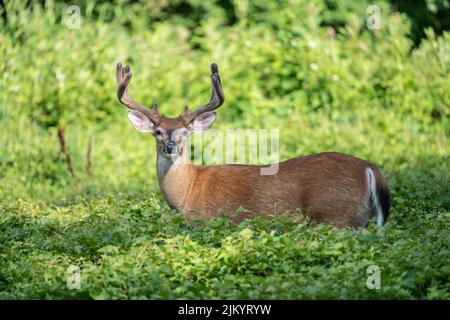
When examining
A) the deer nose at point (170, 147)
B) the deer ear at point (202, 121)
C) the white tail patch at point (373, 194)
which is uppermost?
the deer ear at point (202, 121)

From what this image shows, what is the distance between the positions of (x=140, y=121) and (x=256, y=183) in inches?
46.1

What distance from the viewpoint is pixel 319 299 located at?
4.93 metres

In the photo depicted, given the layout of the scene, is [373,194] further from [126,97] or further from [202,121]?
[126,97]

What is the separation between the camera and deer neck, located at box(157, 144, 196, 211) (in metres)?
7.24

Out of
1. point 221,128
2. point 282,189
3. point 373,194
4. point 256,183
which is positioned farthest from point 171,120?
point 221,128

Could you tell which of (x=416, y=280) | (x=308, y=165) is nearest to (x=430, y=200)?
(x=308, y=165)

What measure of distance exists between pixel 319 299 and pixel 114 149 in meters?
6.46

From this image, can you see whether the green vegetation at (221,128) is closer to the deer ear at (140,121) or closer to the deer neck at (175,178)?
the deer neck at (175,178)

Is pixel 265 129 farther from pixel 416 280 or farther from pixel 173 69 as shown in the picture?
pixel 416 280

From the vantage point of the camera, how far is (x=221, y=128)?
37.4 feet

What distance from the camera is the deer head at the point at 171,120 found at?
733 centimetres

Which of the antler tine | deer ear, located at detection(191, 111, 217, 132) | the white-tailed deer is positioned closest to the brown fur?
the white-tailed deer

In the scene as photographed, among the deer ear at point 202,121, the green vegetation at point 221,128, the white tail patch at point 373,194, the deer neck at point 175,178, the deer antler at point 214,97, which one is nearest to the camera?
the green vegetation at point 221,128

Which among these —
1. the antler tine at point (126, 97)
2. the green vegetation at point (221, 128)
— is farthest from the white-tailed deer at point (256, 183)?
the green vegetation at point (221, 128)
